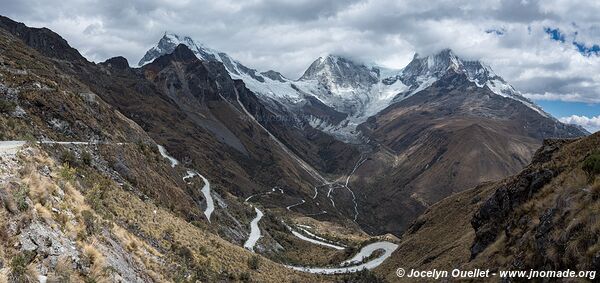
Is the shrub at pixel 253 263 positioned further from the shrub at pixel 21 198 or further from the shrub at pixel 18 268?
the shrub at pixel 18 268

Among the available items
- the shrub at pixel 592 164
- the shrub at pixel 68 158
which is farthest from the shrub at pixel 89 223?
the shrub at pixel 592 164

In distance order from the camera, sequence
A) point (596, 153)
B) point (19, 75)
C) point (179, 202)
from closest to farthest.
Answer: point (596, 153)
point (19, 75)
point (179, 202)

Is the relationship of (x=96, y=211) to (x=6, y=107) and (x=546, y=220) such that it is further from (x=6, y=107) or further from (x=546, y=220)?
(x=6, y=107)

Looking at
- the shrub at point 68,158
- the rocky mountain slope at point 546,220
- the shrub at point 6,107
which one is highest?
the shrub at point 6,107

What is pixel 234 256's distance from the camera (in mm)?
40719

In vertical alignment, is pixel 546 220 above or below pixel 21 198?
below

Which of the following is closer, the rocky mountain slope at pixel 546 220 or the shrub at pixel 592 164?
the rocky mountain slope at pixel 546 220

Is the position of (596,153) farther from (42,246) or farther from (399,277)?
(399,277)

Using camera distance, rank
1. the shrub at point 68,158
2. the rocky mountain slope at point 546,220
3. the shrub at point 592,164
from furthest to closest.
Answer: the shrub at point 68,158 → the shrub at point 592,164 → the rocky mountain slope at point 546,220

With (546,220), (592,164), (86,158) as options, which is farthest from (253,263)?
(592,164)

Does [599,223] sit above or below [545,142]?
above

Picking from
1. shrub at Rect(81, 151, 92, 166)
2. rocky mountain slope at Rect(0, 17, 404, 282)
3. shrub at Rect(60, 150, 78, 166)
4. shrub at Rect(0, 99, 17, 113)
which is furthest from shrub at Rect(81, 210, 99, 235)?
shrub at Rect(0, 99, 17, 113)

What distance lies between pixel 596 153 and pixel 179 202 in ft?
179

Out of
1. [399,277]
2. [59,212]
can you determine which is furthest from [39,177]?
[399,277]
